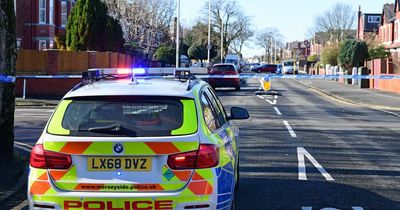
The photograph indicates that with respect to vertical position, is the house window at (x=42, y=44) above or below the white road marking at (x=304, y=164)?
above

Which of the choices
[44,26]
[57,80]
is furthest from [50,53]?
[44,26]

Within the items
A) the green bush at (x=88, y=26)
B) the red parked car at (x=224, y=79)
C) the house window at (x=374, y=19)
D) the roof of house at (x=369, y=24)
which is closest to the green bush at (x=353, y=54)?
the red parked car at (x=224, y=79)

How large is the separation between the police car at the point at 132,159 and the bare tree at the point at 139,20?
4506 centimetres

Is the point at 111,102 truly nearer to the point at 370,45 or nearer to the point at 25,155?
the point at 25,155

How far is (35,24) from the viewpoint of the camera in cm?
3928

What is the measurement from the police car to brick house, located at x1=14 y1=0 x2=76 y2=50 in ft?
114

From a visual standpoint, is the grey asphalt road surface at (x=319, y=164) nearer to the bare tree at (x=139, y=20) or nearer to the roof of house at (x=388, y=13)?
the bare tree at (x=139, y=20)

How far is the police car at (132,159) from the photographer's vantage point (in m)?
4.65

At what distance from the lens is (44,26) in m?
39.6

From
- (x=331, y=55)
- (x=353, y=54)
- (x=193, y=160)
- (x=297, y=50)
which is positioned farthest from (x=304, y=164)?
(x=297, y=50)

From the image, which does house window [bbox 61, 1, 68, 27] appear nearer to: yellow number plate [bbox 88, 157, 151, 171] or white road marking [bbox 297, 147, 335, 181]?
white road marking [bbox 297, 147, 335, 181]

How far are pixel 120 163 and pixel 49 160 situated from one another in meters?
0.60

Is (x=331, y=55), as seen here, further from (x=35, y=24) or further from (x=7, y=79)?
(x=7, y=79)

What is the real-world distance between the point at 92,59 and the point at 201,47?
52222 mm
